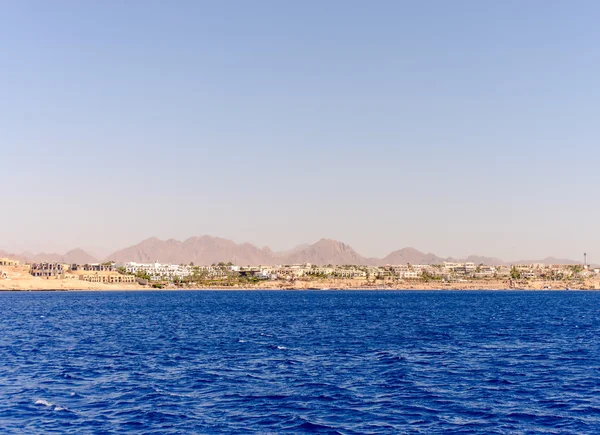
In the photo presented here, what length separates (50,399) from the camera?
39500mm

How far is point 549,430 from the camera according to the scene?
33094 mm

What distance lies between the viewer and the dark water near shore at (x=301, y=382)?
3434 centimetres

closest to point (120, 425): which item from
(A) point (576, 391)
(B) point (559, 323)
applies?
(A) point (576, 391)

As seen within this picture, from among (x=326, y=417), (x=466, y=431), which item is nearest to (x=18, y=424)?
(x=326, y=417)

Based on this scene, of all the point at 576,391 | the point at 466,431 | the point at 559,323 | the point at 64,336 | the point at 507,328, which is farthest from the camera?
the point at 559,323

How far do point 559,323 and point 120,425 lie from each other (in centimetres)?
8213

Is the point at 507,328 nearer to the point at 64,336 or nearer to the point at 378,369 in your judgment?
the point at 378,369

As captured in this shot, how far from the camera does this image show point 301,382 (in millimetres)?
45156

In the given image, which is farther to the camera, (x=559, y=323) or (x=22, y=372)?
(x=559, y=323)

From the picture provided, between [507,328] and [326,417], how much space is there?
5850 centimetres

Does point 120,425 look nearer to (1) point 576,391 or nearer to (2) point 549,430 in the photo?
(2) point 549,430

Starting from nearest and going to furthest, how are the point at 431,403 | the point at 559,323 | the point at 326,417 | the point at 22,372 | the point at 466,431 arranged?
the point at 466,431
the point at 326,417
the point at 431,403
the point at 22,372
the point at 559,323

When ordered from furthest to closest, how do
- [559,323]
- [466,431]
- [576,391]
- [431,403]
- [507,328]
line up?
[559,323] < [507,328] < [576,391] < [431,403] < [466,431]

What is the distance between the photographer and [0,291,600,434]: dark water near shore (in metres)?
34.3
